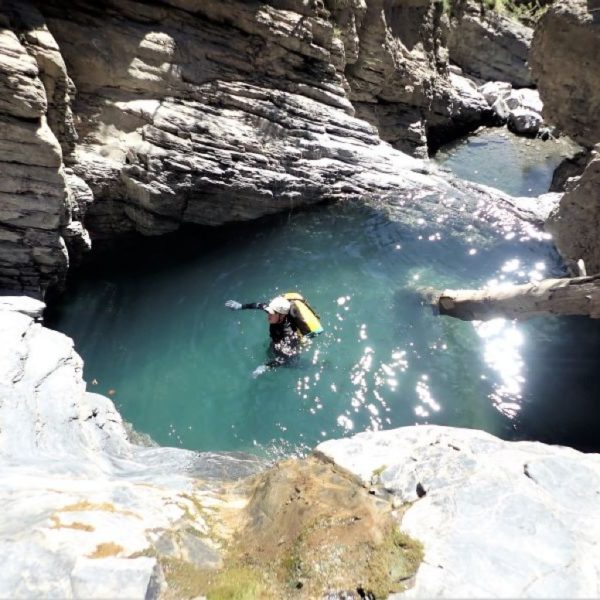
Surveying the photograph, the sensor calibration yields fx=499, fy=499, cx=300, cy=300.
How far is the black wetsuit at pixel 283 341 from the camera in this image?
13.4 meters

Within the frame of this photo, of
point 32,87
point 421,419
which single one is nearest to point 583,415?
point 421,419

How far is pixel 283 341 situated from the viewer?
13.5 metres

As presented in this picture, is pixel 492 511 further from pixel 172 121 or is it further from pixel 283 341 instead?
pixel 172 121

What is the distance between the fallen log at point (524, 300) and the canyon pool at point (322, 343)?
1.80ft

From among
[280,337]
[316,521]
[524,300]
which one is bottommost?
[280,337]

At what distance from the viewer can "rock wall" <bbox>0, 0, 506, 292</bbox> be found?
13680 millimetres

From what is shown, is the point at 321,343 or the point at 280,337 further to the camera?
the point at 321,343

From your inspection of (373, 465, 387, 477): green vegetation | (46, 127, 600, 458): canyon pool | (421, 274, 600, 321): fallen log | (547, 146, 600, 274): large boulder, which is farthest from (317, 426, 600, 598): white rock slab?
(547, 146, 600, 274): large boulder

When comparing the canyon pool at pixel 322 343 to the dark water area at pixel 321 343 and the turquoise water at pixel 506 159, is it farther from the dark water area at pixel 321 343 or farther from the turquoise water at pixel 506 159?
the turquoise water at pixel 506 159

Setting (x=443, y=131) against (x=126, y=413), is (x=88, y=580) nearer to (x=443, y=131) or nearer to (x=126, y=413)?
(x=126, y=413)

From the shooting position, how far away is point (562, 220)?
46.8ft

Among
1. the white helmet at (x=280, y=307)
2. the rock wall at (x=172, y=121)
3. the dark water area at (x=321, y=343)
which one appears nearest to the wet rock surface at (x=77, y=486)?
the dark water area at (x=321, y=343)

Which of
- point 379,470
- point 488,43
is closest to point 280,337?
point 379,470

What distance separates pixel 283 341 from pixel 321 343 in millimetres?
1377
